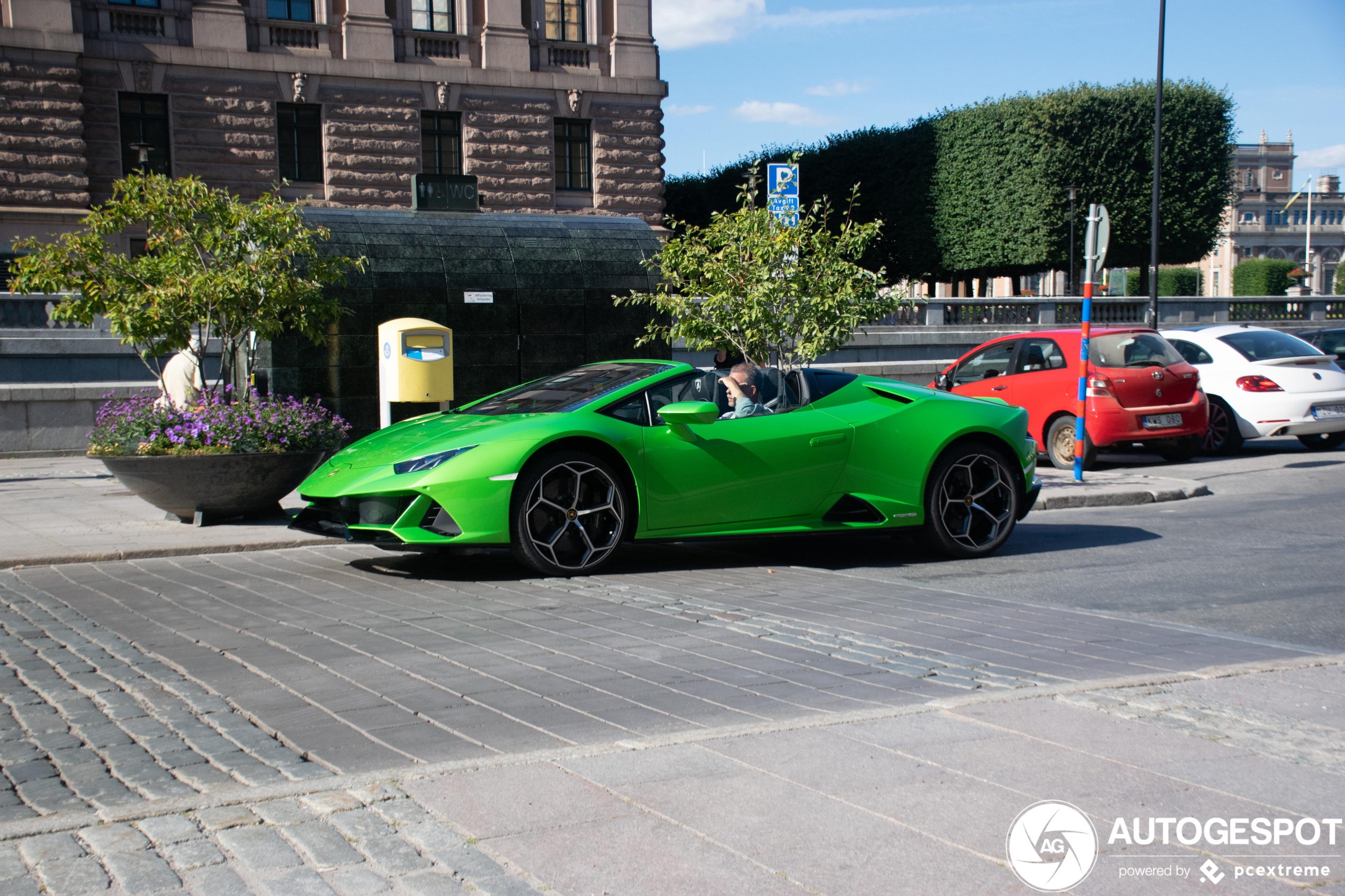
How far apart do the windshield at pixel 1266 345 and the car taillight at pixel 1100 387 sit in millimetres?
2617

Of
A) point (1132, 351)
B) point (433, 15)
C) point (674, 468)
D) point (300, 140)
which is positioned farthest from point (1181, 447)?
point (433, 15)

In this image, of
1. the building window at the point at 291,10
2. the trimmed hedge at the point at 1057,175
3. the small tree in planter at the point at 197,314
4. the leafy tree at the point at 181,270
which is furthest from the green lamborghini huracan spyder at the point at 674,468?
the trimmed hedge at the point at 1057,175

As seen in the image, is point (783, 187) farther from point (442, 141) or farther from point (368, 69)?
point (368, 69)

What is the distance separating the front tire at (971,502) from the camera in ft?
28.2

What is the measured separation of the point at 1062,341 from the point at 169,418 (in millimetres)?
10218

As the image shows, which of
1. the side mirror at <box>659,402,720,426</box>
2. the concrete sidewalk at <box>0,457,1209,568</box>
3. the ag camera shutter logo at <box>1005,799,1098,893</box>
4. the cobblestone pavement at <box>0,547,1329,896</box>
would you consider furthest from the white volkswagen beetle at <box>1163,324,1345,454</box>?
the ag camera shutter logo at <box>1005,799,1098,893</box>

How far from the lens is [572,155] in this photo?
3319 centimetres

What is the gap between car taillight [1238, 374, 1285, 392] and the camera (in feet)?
51.0

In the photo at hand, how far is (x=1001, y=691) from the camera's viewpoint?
15.8 feet

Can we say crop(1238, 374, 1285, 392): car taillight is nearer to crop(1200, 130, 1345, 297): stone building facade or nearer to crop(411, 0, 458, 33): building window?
crop(411, 0, 458, 33): building window

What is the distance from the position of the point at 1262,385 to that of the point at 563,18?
22.7 metres

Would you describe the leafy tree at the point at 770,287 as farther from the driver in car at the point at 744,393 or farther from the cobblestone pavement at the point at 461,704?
the cobblestone pavement at the point at 461,704

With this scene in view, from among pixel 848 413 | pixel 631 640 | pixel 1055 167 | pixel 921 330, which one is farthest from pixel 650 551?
pixel 1055 167

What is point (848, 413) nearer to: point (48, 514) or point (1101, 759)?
point (1101, 759)
